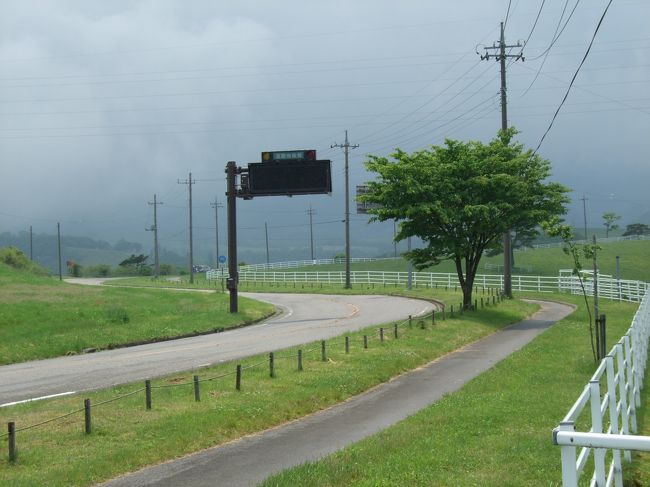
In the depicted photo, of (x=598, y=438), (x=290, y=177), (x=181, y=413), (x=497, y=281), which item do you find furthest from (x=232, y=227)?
(x=598, y=438)

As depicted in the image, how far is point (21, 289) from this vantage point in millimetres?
43469

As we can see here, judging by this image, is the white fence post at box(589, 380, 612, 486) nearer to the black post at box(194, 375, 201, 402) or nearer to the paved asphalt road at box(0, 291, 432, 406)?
the black post at box(194, 375, 201, 402)

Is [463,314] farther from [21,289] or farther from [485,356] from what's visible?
[21,289]

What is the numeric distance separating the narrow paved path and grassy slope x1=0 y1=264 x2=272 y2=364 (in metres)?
14.4

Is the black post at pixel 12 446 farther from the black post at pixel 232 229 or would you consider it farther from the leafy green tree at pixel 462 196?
the black post at pixel 232 229

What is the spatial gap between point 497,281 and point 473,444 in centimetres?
5801

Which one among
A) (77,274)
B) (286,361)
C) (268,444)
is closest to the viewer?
(268,444)

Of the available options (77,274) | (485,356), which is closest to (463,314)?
(485,356)

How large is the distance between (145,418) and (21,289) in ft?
107

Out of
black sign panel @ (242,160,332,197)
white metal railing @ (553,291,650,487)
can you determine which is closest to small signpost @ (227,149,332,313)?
black sign panel @ (242,160,332,197)

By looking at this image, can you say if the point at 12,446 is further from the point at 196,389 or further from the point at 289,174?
the point at 289,174

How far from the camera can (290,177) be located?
38.5 m

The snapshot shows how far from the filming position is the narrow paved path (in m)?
10.4

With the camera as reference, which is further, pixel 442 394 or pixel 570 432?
pixel 442 394
